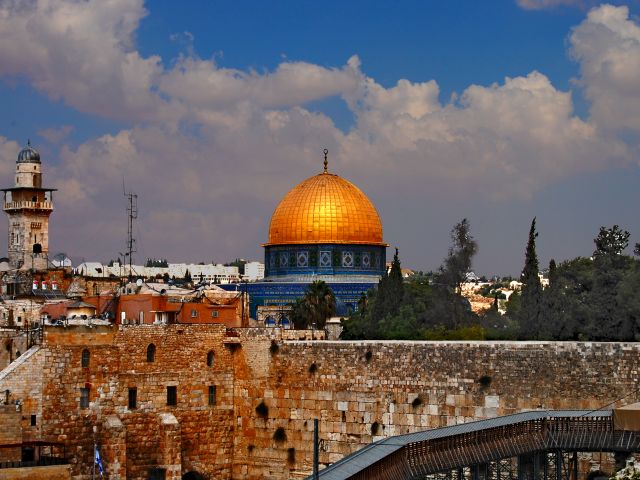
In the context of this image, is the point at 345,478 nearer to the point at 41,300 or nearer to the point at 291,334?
the point at 291,334

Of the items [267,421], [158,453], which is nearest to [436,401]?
[267,421]

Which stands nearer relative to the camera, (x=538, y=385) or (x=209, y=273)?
(x=538, y=385)

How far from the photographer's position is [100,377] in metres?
33.9

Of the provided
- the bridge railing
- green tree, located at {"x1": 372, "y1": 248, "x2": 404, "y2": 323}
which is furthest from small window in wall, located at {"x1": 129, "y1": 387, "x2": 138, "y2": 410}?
the bridge railing

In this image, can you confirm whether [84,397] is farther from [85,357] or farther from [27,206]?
[27,206]

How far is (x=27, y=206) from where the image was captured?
176ft

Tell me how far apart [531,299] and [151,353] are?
35.6 feet

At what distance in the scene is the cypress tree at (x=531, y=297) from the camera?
35.1 metres

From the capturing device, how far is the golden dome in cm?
5584

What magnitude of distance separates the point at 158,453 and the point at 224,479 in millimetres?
2192

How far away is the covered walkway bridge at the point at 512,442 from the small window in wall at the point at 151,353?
34.8ft

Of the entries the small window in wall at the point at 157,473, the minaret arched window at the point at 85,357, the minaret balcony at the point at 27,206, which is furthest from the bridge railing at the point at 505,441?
the minaret balcony at the point at 27,206

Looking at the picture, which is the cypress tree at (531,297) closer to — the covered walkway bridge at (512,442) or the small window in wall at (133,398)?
the covered walkway bridge at (512,442)

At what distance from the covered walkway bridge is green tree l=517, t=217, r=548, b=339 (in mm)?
7867
